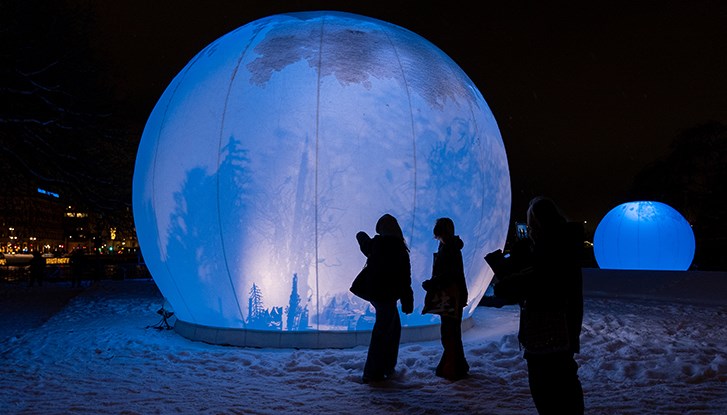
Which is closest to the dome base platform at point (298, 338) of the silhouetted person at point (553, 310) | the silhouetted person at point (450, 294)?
the silhouetted person at point (450, 294)

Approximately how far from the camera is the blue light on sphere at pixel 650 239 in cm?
1739

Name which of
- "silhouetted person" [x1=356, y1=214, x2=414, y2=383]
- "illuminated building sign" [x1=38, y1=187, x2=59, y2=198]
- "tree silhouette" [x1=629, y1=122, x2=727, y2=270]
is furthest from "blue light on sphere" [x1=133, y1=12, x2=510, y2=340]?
"tree silhouette" [x1=629, y1=122, x2=727, y2=270]

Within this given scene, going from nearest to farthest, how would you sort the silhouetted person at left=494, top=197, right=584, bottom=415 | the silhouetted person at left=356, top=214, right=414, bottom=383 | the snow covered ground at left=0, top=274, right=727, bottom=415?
the silhouetted person at left=494, top=197, right=584, bottom=415
the snow covered ground at left=0, top=274, right=727, bottom=415
the silhouetted person at left=356, top=214, right=414, bottom=383

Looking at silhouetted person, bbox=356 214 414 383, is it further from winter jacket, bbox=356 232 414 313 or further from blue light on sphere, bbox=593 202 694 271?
blue light on sphere, bbox=593 202 694 271

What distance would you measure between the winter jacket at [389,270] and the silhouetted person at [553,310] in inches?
87.0

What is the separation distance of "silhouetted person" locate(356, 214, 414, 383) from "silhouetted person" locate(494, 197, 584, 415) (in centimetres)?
222

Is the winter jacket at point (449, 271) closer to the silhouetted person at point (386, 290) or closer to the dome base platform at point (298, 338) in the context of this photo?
the silhouetted person at point (386, 290)

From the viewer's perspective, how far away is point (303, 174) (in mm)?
6656

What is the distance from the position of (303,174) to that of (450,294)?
2.36 meters

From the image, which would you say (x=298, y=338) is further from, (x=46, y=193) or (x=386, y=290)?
(x=46, y=193)

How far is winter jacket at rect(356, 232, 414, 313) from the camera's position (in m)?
5.31

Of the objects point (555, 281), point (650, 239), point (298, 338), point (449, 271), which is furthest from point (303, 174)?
point (650, 239)

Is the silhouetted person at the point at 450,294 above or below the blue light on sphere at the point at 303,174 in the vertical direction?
below

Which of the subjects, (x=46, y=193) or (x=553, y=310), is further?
(x=46, y=193)
